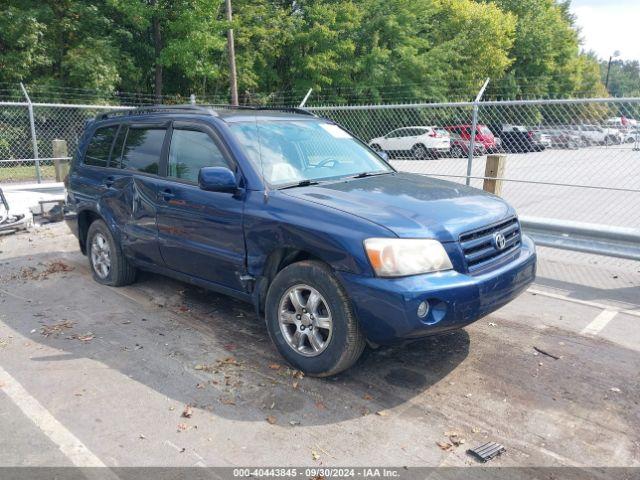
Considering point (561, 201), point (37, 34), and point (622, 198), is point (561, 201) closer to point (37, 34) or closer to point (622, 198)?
point (622, 198)

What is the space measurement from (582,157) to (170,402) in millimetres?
9017

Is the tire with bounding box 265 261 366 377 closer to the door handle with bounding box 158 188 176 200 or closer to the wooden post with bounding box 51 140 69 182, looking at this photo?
the door handle with bounding box 158 188 176 200

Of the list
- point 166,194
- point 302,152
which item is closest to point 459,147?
point 302,152

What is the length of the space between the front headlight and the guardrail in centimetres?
326

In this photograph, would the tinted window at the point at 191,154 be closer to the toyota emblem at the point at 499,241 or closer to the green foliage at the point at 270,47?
the toyota emblem at the point at 499,241

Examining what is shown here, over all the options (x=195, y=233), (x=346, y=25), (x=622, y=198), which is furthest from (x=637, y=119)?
(x=346, y=25)

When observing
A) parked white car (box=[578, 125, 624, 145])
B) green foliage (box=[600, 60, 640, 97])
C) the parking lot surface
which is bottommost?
the parking lot surface

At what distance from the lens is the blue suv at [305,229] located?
3328mm

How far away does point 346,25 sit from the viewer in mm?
28156

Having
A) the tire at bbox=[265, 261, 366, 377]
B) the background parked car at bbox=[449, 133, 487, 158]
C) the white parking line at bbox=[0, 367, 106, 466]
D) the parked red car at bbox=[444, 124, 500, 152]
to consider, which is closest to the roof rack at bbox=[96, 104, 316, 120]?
the tire at bbox=[265, 261, 366, 377]

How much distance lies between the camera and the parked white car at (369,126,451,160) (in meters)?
11.6

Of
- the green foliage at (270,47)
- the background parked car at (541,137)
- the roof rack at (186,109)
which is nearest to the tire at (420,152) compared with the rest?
the background parked car at (541,137)

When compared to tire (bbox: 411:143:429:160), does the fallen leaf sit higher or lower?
lower

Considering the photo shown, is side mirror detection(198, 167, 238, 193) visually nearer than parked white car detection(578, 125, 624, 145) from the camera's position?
Yes
